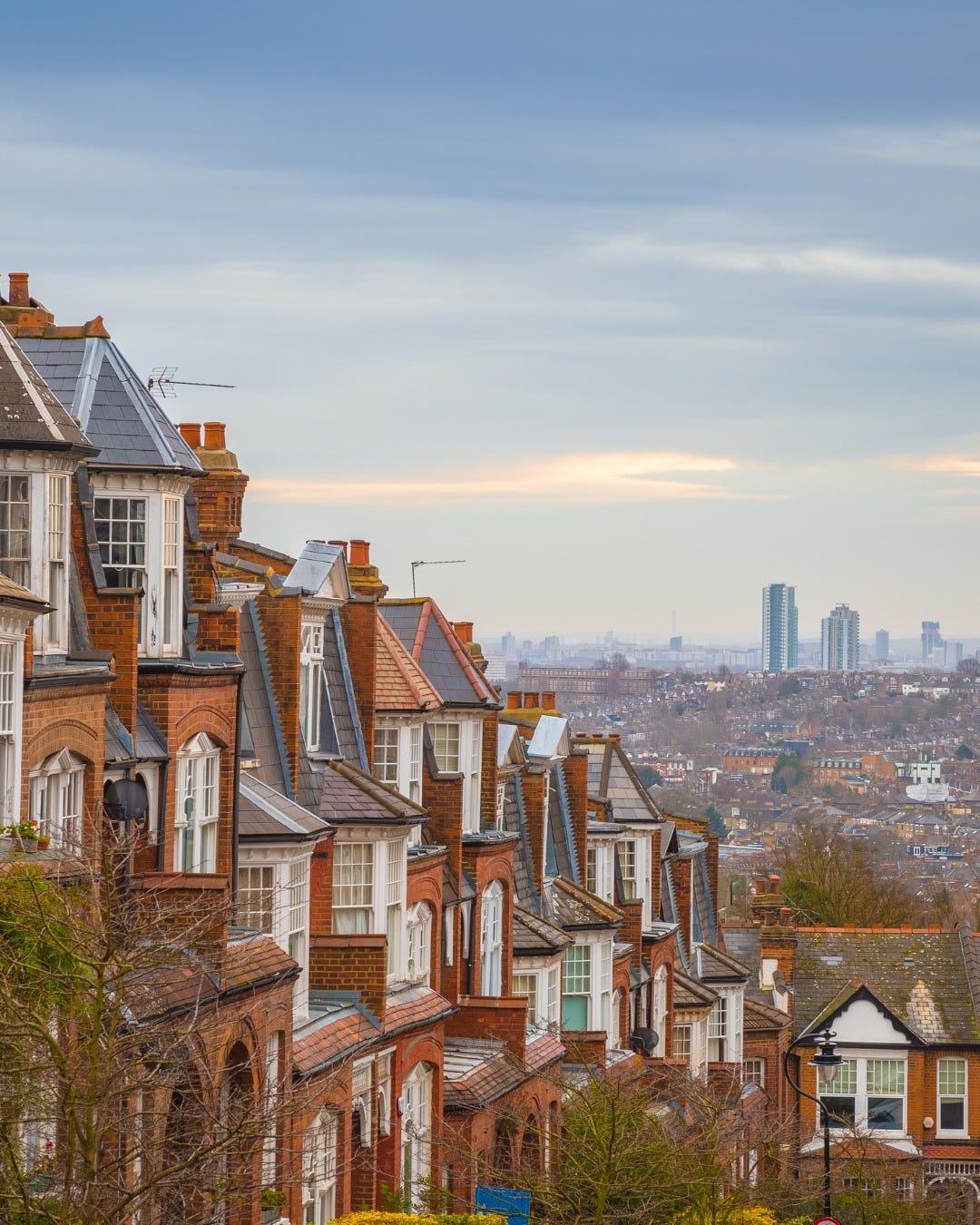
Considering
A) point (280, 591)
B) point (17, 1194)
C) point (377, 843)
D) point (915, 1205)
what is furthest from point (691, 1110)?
point (17, 1194)

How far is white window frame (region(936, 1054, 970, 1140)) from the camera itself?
219 feet

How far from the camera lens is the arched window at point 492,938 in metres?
41.1

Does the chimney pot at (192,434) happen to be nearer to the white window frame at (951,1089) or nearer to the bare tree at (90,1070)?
the bare tree at (90,1070)

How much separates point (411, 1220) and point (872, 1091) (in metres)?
41.0

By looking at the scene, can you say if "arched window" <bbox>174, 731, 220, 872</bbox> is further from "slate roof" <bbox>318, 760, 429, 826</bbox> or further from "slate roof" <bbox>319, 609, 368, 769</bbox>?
"slate roof" <bbox>319, 609, 368, 769</bbox>

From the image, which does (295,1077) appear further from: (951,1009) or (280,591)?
(951,1009)

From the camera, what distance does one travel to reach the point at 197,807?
91.3ft

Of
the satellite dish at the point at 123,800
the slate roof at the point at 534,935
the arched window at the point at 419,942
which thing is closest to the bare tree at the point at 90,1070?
the satellite dish at the point at 123,800

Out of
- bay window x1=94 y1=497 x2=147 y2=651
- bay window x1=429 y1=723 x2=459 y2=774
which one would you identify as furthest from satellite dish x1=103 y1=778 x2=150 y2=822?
bay window x1=429 y1=723 x2=459 y2=774

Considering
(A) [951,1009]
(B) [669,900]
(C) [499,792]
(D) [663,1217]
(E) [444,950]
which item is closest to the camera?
(D) [663,1217]

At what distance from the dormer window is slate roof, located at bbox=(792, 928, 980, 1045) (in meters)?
37.6

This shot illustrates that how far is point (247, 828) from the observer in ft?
97.4

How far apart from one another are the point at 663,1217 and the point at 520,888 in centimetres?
1492

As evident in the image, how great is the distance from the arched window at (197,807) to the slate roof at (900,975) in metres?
43.6
